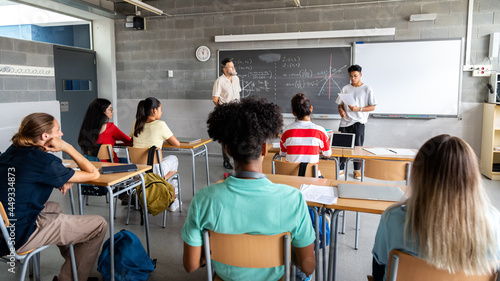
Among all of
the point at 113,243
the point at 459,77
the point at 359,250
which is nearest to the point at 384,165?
the point at 359,250

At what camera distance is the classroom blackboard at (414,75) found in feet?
16.8

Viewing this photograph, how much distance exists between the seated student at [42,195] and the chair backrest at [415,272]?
1569 mm

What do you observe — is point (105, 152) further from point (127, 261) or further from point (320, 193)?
point (320, 193)

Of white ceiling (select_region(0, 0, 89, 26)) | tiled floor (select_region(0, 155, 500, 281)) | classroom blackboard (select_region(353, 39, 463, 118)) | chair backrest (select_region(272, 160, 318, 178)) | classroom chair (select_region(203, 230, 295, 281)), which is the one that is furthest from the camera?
classroom blackboard (select_region(353, 39, 463, 118))

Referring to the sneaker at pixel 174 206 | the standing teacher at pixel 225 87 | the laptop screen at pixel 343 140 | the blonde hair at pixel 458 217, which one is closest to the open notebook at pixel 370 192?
the blonde hair at pixel 458 217

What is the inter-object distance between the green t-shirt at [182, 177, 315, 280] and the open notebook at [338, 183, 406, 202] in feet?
2.22

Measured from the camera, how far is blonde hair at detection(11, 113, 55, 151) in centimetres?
186

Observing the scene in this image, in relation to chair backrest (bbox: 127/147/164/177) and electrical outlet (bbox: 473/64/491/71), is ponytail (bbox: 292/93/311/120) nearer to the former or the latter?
chair backrest (bbox: 127/147/164/177)

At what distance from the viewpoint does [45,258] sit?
2594mm

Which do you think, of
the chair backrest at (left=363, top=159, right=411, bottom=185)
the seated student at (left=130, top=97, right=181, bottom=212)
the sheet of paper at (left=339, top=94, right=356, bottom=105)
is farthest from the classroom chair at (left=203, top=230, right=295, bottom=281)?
the sheet of paper at (left=339, top=94, right=356, bottom=105)

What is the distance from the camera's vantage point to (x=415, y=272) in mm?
1174

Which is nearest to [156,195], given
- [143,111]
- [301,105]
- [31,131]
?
[143,111]

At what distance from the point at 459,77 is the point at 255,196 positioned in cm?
494

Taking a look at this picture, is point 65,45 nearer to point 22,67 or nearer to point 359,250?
point 22,67
